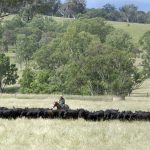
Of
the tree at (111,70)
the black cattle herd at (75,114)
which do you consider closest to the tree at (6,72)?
the tree at (111,70)

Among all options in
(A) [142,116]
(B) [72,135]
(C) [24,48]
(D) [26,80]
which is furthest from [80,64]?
(B) [72,135]

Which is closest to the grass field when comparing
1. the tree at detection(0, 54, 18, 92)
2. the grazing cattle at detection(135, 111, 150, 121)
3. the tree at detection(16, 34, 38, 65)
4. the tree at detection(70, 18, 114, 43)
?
the grazing cattle at detection(135, 111, 150, 121)

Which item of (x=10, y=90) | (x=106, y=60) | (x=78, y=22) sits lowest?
(x=10, y=90)

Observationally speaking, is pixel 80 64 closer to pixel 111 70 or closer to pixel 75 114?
pixel 111 70

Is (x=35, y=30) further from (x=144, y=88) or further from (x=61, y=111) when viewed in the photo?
(x=61, y=111)

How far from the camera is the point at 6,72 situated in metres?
109

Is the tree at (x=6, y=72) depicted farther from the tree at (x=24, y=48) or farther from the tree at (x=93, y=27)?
the tree at (x=24, y=48)

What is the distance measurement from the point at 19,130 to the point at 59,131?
209 cm

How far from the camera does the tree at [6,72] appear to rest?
350 feet

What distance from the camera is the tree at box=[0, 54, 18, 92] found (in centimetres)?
10675

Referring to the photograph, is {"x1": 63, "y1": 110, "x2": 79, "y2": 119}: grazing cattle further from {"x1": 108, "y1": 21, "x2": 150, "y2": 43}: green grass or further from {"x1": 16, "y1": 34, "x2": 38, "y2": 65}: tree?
{"x1": 108, "y1": 21, "x2": 150, "y2": 43}: green grass

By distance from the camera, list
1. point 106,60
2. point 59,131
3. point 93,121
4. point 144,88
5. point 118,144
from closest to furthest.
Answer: point 118,144, point 59,131, point 93,121, point 106,60, point 144,88

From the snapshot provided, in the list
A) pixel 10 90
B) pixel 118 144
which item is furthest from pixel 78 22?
pixel 118 144

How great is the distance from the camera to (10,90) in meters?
111
